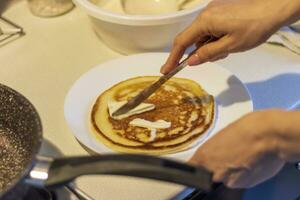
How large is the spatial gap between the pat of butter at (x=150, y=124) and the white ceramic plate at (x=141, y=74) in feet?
0.21

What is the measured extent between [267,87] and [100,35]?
338 mm

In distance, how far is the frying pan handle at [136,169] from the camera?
19.1 inches

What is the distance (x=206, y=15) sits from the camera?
2.64 feet

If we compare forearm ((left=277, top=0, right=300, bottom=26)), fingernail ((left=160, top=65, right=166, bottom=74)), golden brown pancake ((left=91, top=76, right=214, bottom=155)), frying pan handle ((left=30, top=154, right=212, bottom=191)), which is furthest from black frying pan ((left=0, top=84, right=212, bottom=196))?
forearm ((left=277, top=0, right=300, bottom=26))

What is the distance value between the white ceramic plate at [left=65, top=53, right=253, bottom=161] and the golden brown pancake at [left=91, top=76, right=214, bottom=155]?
12 millimetres

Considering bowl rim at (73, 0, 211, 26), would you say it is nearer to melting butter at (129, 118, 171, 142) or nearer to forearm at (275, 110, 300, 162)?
melting butter at (129, 118, 171, 142)

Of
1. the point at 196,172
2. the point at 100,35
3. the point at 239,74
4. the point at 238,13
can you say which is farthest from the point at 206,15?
the point at 196,172

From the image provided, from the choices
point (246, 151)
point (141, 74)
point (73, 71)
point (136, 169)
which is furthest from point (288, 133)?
point (73, 71)

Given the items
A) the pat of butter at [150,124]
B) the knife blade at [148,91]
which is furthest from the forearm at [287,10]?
the pat of butter at [150,124]

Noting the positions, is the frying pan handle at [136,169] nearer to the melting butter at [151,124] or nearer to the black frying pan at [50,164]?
the black frying pan at [50,164]

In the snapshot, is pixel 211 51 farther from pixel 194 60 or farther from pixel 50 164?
pixel 50 164

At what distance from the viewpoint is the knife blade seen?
2.67ft

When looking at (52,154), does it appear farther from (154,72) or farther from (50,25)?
(50,25)

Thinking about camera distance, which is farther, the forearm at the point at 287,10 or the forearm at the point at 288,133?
the forearm at the point at 287,10
